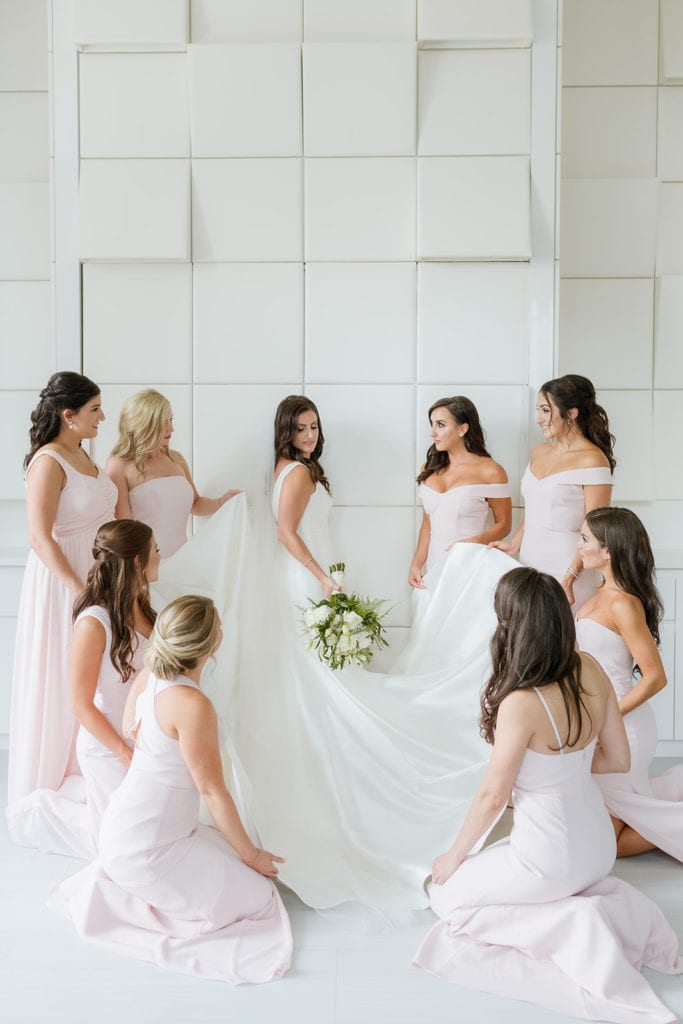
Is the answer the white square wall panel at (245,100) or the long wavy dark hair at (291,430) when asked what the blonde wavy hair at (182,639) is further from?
the white square wall panel at (245,100)

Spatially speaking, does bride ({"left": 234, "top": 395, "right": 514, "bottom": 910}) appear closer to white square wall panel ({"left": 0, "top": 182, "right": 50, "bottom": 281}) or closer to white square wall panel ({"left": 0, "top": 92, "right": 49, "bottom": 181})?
white square wall panel ({"left": 0, "top": 182, "right": 50, "bottom": 281})

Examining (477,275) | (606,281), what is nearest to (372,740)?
(477,275)

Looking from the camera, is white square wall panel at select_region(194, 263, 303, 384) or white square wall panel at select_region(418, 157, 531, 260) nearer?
white square wall panel at select_region(418, 157, 531, 260)

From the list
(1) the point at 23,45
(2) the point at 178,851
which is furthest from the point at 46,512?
(1) the point at 23,45

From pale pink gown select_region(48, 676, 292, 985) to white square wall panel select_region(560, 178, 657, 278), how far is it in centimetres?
343

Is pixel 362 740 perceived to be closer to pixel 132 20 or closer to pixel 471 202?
pixel 471 202

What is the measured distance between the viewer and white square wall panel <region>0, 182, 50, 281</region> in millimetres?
5008

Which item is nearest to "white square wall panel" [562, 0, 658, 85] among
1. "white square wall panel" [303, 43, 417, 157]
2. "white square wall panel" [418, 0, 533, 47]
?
"white square wall panel" [418, 0, 533, 47]

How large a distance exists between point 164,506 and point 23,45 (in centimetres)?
295

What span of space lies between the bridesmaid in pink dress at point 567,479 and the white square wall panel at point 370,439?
59cm

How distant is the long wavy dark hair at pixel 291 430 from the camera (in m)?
3.96

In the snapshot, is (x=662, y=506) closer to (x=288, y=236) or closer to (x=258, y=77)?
(x=288, y=236)

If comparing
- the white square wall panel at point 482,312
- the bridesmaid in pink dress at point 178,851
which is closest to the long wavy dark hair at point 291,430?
the white square wall panel at point 482,312

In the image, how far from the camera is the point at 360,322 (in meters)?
4.20
